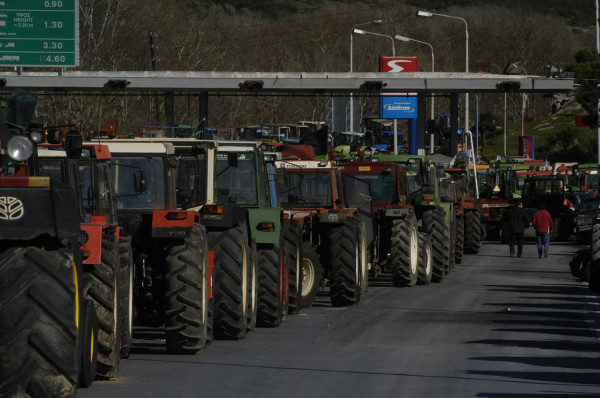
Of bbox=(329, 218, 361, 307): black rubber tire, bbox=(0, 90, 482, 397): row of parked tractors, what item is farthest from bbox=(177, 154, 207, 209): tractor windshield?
bbox=(329, 218, 361, 307): black rubber tire

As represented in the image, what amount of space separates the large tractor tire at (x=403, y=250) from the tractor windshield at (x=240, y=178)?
750 cm

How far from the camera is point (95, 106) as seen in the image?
51.2m

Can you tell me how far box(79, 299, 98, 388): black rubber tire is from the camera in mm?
9898

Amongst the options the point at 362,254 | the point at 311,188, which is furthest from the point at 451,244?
the point at 311,188

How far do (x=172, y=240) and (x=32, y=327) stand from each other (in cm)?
565

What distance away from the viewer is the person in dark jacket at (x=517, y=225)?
37.7 meters

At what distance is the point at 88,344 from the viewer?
10.1 m

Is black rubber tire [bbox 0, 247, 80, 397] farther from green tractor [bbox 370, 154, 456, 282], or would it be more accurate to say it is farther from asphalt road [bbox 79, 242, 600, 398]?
green tractor [bbox 370, 154, 456, 282]

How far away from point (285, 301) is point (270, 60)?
92948 mm

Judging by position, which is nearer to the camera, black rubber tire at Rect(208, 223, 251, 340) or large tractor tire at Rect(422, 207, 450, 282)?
black rubber tire at Rect(208, 223, 251, 340)

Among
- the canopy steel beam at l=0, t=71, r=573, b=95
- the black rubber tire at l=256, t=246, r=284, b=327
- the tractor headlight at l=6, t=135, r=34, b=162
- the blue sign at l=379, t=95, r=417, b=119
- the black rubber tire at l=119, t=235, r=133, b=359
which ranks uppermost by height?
the canopy steel beam at l=0, t=71, r=573, b=95

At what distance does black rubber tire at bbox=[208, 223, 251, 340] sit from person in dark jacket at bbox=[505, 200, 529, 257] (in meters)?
22.9

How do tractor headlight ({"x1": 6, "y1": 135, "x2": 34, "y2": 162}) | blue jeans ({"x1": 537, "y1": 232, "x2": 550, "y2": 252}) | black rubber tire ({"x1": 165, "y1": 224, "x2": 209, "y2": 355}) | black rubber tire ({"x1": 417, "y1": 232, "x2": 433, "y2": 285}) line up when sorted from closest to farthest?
tractor headlight ({"x1": 6, "y1": 135, "x2": 34, "y2": 162}) < black rubber tire ({"x1": 165, "y1": 224, "x2": 209, "y2": 355}) < black rubber tire ({"x1": 417, "y1": 232, "x2": 433, "y2": 285}) < blue jeans ({"x1": 537, "y1": 232, "x2": 550, "y2": 252})

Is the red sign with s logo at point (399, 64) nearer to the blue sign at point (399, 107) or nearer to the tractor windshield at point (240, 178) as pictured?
the blue sign at point (399, 107)
